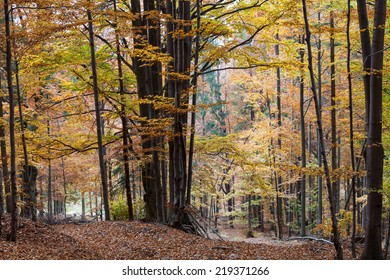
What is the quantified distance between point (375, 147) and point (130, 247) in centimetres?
505

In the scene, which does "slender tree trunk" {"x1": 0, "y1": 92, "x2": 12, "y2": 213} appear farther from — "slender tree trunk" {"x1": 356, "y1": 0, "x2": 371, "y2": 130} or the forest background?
"slender tree trunk" {"x1": 356, "y1": 0, "x2": 371, "y2": 130}

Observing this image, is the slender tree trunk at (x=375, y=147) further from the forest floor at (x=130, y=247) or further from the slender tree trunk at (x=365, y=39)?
the forest floor at (x=130, y=247)

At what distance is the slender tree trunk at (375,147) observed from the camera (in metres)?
6.43

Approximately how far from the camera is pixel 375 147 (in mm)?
6496

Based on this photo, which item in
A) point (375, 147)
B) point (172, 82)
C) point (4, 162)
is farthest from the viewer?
point (172, 82)

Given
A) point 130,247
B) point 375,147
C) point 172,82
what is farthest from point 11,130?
point 375,147

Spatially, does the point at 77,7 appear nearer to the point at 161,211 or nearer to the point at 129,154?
the point at 129,154

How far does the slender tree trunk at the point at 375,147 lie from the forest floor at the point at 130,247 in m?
1.43

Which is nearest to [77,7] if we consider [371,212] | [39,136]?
[39,136]

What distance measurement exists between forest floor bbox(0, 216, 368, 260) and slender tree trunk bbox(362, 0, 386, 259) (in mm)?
1429

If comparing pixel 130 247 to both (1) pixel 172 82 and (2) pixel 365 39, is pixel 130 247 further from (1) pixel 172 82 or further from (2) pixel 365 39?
(2) pixel 365 39

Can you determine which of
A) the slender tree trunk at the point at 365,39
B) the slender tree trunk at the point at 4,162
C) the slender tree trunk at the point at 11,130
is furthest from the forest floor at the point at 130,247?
the slender tree trunk at the point at 365,39

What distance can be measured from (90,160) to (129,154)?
13.8m

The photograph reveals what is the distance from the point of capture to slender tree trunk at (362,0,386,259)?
6.43m
